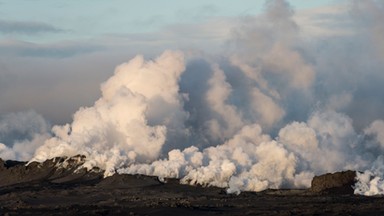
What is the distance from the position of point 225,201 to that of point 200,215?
32.1 metres

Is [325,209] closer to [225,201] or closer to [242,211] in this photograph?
[242,211]

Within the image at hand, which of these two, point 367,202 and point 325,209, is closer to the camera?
point 325,209

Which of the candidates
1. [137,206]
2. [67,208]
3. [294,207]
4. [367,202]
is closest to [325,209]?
[294,207]

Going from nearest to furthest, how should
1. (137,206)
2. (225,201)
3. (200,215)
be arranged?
(200,215)
(137,206)
(225,201)

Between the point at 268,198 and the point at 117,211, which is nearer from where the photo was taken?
the point at 117,211

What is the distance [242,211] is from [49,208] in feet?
117

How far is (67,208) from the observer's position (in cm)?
16262

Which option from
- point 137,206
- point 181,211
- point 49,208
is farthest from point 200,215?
point 49,208

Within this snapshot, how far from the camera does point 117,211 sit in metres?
156

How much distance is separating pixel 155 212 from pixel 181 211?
4.88m

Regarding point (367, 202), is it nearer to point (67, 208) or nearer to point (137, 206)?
point (137, 206)

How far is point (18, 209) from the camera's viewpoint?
166000mm

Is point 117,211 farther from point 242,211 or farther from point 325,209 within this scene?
point 325,209

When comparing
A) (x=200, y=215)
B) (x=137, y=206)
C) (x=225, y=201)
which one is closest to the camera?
(x=200, y=215)
